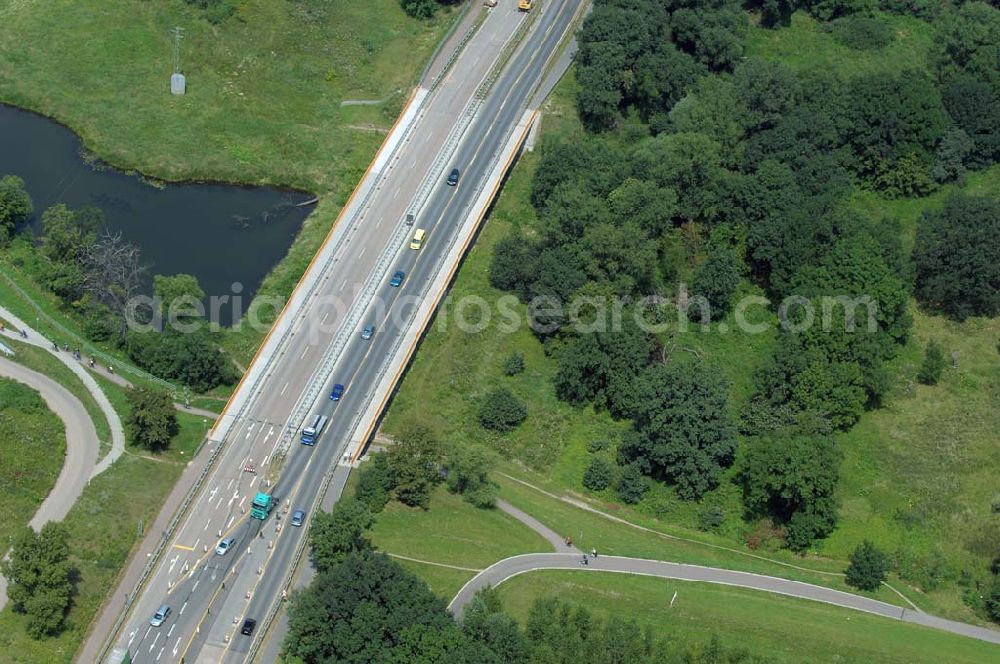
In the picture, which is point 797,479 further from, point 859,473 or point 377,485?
point 377,485

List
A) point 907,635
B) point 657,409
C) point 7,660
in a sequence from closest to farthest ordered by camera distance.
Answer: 1. point 7,660
2. point 907,635
3. point 657,409

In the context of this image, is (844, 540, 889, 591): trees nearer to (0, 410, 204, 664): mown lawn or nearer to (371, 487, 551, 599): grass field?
(371, 487, 551, 599): grass field

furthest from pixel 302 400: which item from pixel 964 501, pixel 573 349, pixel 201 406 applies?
pixel 964 501

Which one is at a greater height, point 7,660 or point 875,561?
point 875,561

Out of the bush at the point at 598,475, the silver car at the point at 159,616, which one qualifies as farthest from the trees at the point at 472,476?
the silver car at the point at 159,616

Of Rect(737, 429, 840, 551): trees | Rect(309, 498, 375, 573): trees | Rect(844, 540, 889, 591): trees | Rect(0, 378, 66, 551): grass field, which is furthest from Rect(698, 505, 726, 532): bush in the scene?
Rect(0, 378, 66, 551): grass field

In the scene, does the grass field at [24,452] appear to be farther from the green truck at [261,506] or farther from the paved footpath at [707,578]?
the paved footpath at [707,578]

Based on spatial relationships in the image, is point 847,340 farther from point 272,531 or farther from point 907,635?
point 272,531
